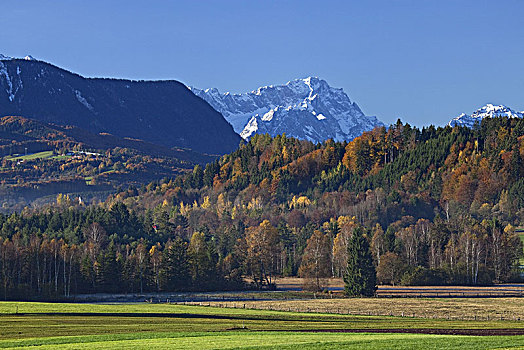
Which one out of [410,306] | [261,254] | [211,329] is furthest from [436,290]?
[211,329]

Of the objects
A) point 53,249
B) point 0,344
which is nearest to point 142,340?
point 0,344

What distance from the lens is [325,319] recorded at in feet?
320

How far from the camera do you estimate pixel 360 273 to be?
152 meters

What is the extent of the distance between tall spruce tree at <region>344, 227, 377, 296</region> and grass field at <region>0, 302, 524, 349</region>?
40847mm

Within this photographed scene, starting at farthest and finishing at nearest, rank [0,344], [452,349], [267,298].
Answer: [267,298] → [0,344] → [452,349]

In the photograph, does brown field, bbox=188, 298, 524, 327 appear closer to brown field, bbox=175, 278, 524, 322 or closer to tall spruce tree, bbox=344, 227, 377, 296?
brown field, bbox=175, 278, 524, 322

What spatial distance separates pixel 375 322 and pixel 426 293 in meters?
65.7

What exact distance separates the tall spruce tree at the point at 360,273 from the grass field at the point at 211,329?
40.8 meters

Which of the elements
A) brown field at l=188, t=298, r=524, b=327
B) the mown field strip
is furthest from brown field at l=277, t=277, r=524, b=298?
the mown field strip

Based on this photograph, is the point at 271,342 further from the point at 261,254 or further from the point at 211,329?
the point at 261,254

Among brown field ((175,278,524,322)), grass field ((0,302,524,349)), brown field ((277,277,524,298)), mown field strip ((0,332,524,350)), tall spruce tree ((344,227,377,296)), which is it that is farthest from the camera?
tall spruce tree ((344,227,377,296))

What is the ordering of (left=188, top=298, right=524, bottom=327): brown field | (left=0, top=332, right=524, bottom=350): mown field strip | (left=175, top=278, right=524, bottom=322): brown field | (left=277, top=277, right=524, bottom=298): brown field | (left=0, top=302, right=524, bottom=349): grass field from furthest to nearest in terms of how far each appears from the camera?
(left=277, top=277, right=524, bottom=298): brown field, (left=175, top=278, right=524, bottom=322): brown field, (left=188, top=298, right=524, bottom=327): brown field, (left=0, top=302, right=524, bottom=349): grass field, (left=0, top=332, right=524, bottom=350): mown field strip

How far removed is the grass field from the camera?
63250mm

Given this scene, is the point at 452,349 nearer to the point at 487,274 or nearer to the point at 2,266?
the point at 2,266
